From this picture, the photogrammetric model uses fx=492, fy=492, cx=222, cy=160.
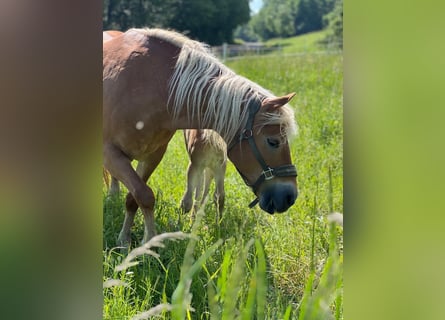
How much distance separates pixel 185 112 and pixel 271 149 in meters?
0.52

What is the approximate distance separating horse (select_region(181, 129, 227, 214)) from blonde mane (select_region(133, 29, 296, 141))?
61cm

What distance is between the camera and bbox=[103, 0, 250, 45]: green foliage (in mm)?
15580

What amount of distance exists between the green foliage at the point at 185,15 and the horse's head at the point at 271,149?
13.0 metres

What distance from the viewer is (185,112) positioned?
8.70 ft

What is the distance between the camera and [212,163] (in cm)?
338

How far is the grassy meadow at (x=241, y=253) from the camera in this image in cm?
109

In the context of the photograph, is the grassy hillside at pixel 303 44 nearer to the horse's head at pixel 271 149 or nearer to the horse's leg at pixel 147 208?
the horse's leg at pixel 147 208

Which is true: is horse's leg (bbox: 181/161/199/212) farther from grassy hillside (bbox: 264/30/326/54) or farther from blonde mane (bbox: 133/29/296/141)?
grassy hillside (bbox: 264/30/326/54)

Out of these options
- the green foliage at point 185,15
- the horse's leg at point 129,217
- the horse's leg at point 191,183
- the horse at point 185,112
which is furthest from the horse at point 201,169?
the green foliage at point 185,15

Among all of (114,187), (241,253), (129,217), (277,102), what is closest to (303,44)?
(114,187)
